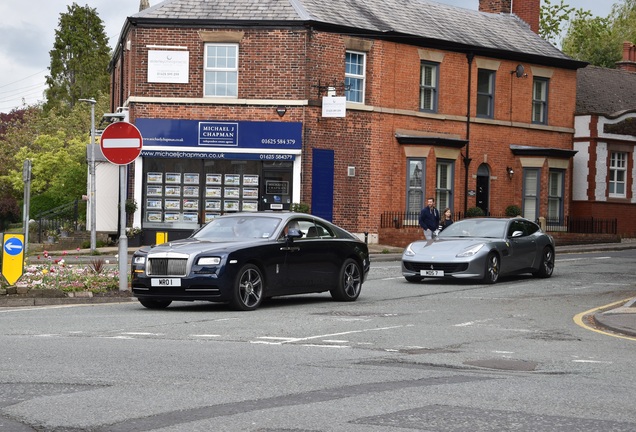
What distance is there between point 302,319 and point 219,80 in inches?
876

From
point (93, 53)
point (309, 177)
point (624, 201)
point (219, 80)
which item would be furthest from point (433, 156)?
A: point (93, 53)

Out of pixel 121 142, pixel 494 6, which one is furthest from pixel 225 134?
pixel 121 142

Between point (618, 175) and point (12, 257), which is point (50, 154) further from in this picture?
point (12, 257)

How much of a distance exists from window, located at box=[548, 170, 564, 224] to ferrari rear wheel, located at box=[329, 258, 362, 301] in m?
26.3

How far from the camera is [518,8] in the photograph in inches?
1853

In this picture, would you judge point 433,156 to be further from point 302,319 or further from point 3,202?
point 3,202

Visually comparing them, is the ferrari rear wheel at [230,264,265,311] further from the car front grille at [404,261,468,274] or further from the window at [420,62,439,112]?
the window at [420,62,439,112]

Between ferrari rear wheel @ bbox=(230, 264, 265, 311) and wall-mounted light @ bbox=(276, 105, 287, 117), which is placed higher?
wall-mounted light @ bbox=(276, 105, 287, 117)

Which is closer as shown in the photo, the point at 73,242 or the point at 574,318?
the point at 574,318

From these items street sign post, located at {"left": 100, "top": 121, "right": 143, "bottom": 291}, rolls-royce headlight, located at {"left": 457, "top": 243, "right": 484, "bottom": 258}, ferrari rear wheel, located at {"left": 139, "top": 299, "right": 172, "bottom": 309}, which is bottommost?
→ ferrari rear wheel, located at {"left": 139, "top": 299, "right": 172, "bottom": 309}

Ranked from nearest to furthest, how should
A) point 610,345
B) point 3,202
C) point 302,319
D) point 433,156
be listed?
point 610,345, point 302,319, point 433,156, point 3,202

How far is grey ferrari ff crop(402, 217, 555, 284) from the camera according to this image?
2202 cm

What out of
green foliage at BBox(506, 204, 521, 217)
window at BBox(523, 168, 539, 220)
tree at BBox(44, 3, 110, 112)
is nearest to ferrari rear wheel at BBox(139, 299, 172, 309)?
green foliage at BBox(506, 204, 521, 217)

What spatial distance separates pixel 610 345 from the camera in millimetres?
12531
